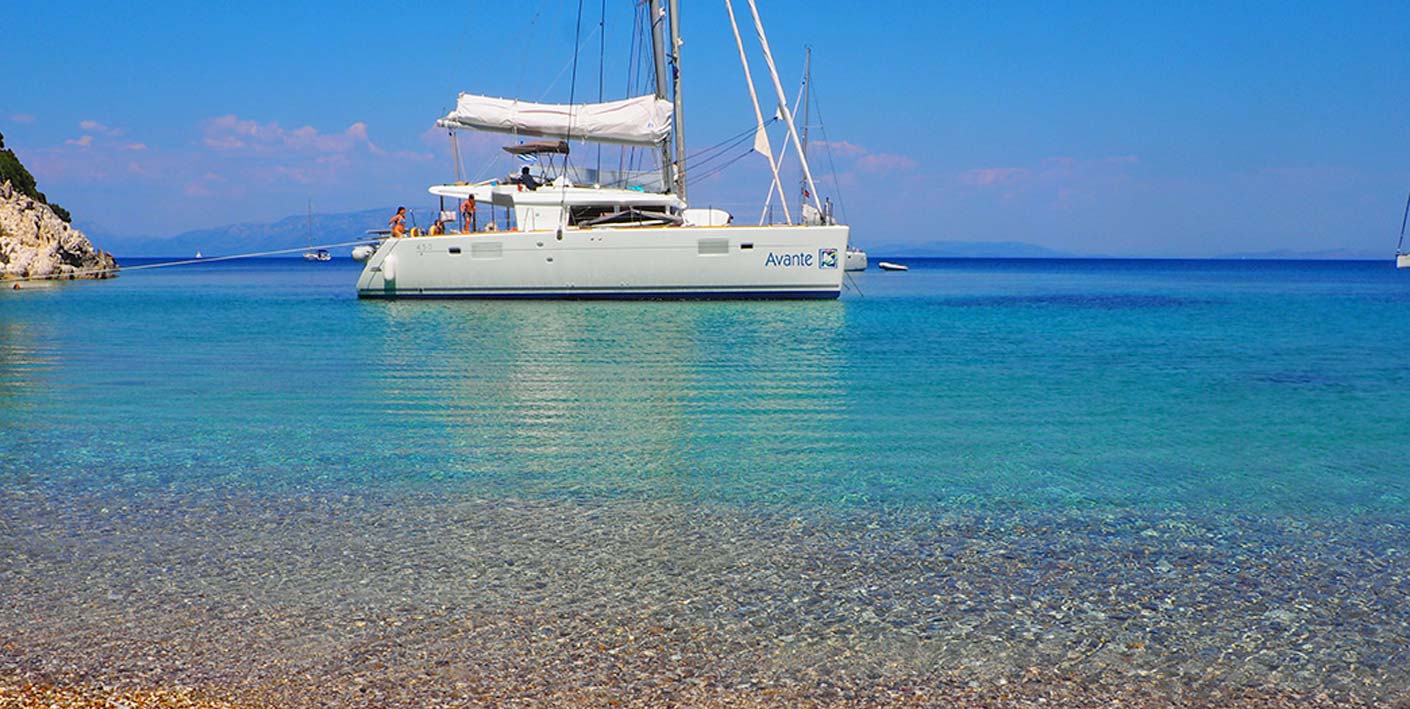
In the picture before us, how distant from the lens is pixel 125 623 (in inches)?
180

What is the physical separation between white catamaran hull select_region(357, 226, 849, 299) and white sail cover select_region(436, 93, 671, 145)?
9.95 feet

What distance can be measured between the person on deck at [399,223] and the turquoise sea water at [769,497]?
51.5 feet

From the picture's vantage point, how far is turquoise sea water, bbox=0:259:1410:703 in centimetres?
459

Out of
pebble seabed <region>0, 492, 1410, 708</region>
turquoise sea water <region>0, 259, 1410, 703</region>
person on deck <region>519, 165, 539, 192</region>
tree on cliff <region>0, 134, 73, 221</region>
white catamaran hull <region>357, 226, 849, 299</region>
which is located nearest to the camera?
pebble seabed <region>0, 492, 1410, 708</region>

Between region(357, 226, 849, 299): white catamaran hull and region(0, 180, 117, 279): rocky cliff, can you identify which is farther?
region(0, 180, 117, 279): rocky cliff

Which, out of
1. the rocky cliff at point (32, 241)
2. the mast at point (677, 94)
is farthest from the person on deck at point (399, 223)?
the rocky cliff at point (32, 241)

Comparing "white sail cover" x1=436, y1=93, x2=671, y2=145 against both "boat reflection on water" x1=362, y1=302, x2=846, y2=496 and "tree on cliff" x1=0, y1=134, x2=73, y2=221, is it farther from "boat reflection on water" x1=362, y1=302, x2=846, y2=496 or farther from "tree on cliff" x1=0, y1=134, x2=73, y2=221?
"tree on cliff" x1=0, y1=134, x2=73, y2=221

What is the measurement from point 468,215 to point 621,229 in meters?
5.00

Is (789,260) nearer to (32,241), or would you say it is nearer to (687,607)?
(687,607)

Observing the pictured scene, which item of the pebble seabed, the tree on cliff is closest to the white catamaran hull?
the pebble seabed

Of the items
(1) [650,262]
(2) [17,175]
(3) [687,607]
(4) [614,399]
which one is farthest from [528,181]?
(2) [17,175]

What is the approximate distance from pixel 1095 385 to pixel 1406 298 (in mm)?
39233

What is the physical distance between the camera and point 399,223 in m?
32.9

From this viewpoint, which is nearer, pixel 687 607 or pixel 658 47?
pixel 687 607
